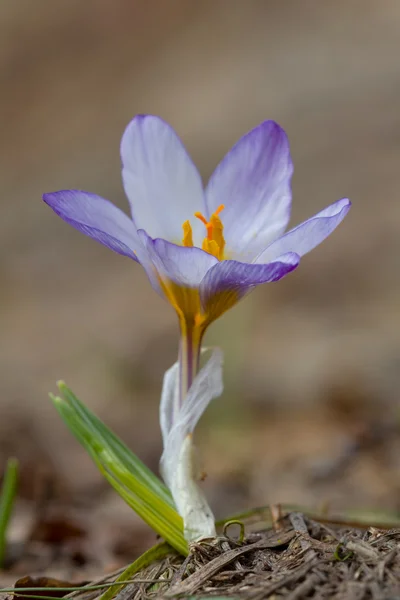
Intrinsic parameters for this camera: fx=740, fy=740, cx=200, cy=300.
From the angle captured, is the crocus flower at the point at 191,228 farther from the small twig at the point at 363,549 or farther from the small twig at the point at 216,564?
the small twig at the point at 363,549

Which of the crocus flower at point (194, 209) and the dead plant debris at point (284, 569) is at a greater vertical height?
the crocus flower at point (194, 209)

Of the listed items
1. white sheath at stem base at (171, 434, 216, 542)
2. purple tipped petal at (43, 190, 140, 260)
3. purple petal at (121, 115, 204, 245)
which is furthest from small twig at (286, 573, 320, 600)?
purple petal at (121, 115, 204, 245)

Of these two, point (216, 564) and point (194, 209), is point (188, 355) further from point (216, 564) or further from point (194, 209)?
point (216, 564)

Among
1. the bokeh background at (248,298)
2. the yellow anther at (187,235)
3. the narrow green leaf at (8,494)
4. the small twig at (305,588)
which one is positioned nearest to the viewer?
the small twig at (305,588)

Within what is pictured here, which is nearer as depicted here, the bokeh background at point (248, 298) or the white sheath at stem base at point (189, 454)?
the white sheath at stem base at point (189, 454)

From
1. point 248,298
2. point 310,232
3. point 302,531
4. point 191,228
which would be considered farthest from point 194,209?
point 248,298

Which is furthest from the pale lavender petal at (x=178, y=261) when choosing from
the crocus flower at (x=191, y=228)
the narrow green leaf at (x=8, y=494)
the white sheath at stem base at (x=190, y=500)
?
the narrow green leaf at (x=8, y=494)

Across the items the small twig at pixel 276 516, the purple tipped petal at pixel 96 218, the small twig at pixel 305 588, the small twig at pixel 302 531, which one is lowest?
the small twig at pixel 305 588

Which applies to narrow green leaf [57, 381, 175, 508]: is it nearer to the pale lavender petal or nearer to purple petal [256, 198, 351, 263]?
the pale lavender petal
